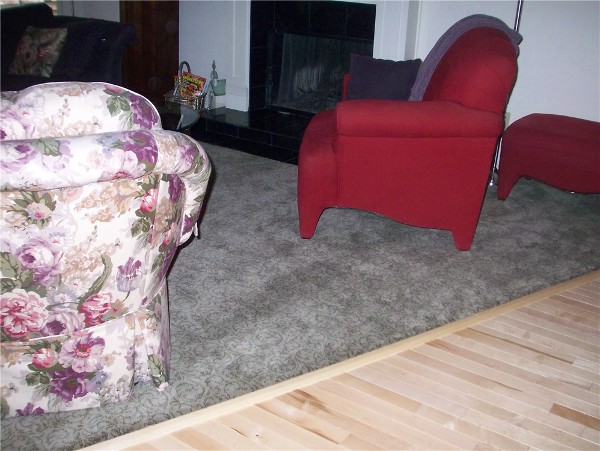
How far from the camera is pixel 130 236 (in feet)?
4.85

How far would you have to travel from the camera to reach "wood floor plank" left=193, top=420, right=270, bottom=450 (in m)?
1.56

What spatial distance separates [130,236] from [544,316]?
5.21ft

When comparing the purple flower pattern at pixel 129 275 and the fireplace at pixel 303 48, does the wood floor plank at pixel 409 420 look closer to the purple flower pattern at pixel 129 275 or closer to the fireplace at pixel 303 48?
the purple flower pattern at pixel 129 275

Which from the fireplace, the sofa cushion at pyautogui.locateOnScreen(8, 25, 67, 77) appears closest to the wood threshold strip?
the fireplace

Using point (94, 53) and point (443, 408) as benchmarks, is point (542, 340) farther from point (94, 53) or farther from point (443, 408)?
point (94, 53)

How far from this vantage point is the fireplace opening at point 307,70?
4441 mm

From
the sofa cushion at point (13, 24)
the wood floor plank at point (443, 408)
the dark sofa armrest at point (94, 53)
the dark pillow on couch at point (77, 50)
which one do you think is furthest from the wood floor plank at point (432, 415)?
the sofa cushion at point (13, 24)

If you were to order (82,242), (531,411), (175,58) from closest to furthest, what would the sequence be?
1. (82,242)
2. (531,411)
3. (175,58)

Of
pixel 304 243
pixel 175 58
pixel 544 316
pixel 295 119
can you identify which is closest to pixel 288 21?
pixel 295 119

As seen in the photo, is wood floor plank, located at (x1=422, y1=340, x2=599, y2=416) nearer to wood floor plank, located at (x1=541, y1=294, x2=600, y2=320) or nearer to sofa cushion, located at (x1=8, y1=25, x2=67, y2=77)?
wood floor plank, located at (x1=541, y1=294, x2=600, y2=320)

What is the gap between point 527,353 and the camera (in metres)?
2.02

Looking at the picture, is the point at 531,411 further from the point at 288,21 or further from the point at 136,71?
the point at 136,71

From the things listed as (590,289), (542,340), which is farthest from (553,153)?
(542,340)

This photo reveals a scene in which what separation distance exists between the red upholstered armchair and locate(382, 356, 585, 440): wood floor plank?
92 cm
